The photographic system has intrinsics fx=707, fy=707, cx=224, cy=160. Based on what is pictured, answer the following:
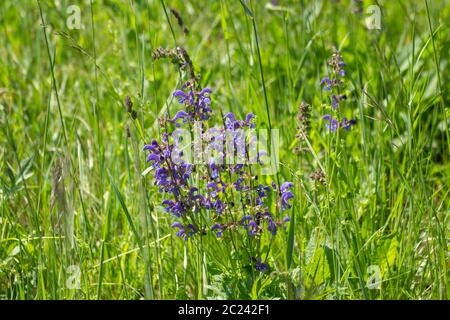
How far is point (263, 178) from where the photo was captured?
260 cm

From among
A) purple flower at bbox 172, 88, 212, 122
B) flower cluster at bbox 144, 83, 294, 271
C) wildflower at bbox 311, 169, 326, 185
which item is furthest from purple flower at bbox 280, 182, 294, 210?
purple flower at bbox 172, 88, 212, 122

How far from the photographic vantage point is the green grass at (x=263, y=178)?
2025mm

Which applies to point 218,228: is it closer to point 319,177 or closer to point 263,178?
point 319,177

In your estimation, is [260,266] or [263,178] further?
[263,178]

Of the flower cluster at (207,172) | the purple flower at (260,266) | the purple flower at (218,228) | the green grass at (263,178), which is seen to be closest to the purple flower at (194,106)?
the flower cluster at (207,172)

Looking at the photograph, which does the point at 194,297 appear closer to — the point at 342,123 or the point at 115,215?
the point at 115,215

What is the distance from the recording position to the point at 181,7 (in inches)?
178

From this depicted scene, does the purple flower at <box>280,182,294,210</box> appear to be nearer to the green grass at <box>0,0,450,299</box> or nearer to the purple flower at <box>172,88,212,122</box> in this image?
the green grass at <box>0,0,450,299</box>

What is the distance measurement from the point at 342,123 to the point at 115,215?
886 mm

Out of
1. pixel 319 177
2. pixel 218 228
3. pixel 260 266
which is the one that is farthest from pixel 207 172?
pixel 319 177

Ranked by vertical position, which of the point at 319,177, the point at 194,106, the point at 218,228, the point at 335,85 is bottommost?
the point at 218,228

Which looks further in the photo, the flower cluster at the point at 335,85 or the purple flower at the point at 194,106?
the flower cluster at the point at 335,85

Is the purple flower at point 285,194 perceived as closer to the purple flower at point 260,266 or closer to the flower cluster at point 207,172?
the flower cluster at point 207,172
